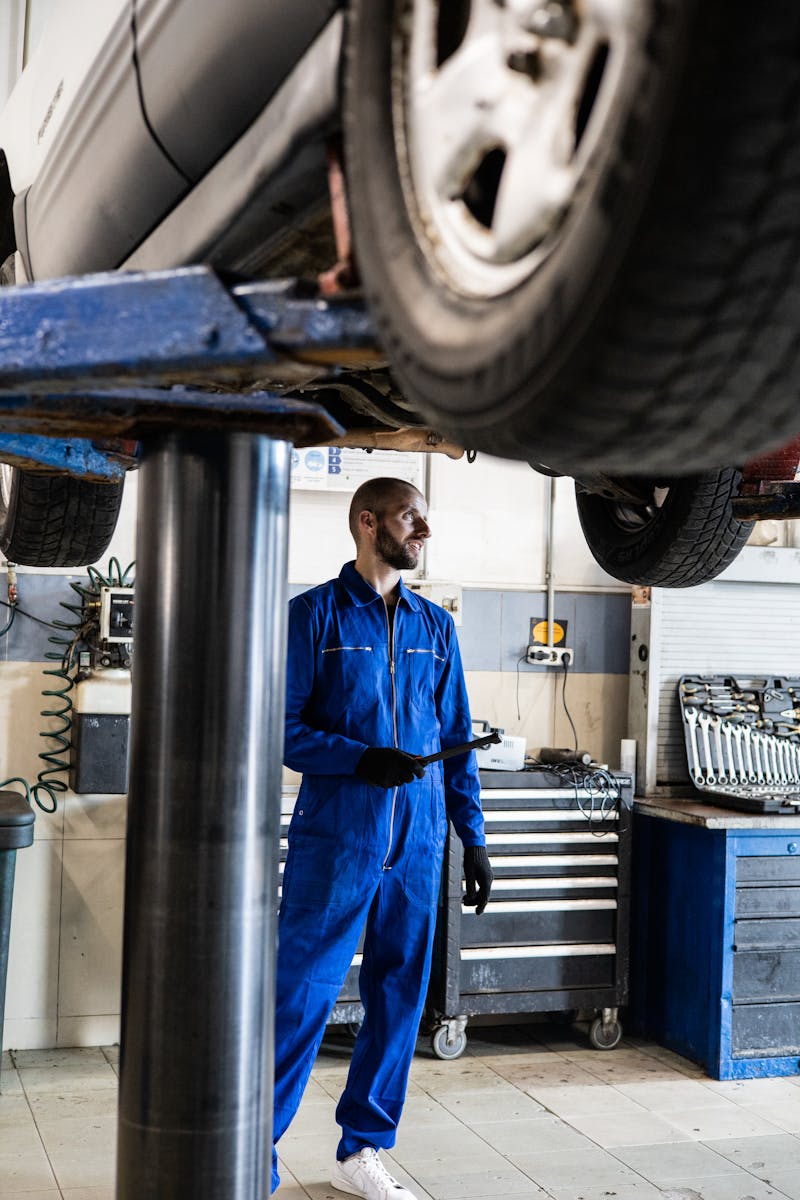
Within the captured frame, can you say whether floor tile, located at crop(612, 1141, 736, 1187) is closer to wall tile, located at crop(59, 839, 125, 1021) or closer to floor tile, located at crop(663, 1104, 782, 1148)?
floor tile, located at crop(663, 1104, 782, 1148)

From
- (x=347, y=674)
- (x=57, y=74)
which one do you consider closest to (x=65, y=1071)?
(x=347, y=674)

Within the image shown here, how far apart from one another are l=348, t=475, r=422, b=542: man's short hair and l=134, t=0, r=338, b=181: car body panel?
5.73 ft

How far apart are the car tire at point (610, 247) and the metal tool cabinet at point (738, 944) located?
331 centimetres

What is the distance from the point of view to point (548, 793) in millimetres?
4172

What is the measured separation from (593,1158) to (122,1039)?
2.14m

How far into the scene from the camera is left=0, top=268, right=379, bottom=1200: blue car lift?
4.69ft

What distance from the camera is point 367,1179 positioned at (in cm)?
281

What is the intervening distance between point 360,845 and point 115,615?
1.46 m

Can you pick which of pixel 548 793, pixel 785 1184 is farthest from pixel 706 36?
pixel 548 793

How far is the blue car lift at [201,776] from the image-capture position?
1431mm

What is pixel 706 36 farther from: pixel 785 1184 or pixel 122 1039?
pixel 785 1184

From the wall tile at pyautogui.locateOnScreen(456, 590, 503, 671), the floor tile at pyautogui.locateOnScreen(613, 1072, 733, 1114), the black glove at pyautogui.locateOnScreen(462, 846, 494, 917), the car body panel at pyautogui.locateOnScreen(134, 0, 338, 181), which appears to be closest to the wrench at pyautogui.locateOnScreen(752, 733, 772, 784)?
the wall tile at pyautogui.locateOnScreen(456, 590, 503, 671)

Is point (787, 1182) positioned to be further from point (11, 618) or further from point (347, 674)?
point (11, 618)

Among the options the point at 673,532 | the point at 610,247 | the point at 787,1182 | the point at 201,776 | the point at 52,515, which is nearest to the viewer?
the point at 610,247
